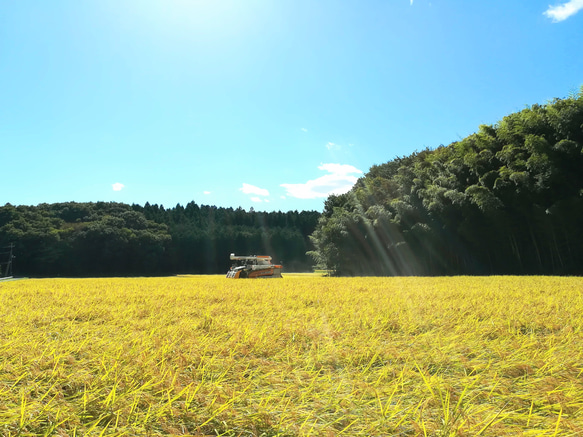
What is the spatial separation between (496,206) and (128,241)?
30807 mm

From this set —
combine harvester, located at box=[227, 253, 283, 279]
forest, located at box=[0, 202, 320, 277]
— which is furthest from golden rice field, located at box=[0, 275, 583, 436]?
forest, located at box=[0, 202, 320, 277]

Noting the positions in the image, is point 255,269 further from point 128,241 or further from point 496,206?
point 128,241

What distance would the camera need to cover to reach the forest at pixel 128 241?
100 ft

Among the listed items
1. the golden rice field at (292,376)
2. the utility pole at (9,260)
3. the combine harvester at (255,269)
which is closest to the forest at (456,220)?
the utility pole at (9,260)

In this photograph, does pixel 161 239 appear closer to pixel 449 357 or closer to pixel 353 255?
pixel 353 255

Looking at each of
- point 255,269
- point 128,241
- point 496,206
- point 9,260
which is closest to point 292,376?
point 496,206

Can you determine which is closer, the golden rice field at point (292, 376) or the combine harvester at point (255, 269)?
the golden rice field at point (292, 376)

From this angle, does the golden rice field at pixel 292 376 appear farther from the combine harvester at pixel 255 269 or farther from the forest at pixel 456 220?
the combine harvester at pixel 255 269

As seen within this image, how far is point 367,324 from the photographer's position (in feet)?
10.4

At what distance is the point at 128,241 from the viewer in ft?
107

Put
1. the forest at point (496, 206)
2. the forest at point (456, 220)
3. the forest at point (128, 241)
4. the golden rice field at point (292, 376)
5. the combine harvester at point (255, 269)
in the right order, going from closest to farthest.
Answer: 1. the golden rice field at point (292, 376)
2. the forest at point (496, 206)
3. the forest at point (456, 220)
4. the combine harvester at point (255, 269)
5. the forest at point (128, 241)

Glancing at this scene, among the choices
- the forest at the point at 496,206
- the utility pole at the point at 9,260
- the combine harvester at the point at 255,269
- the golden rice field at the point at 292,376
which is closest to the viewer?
the golden rice field at the point at 292,376

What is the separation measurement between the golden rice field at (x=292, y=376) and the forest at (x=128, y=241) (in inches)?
1273

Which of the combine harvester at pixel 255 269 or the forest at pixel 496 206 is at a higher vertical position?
the forest at pixel 496 206
